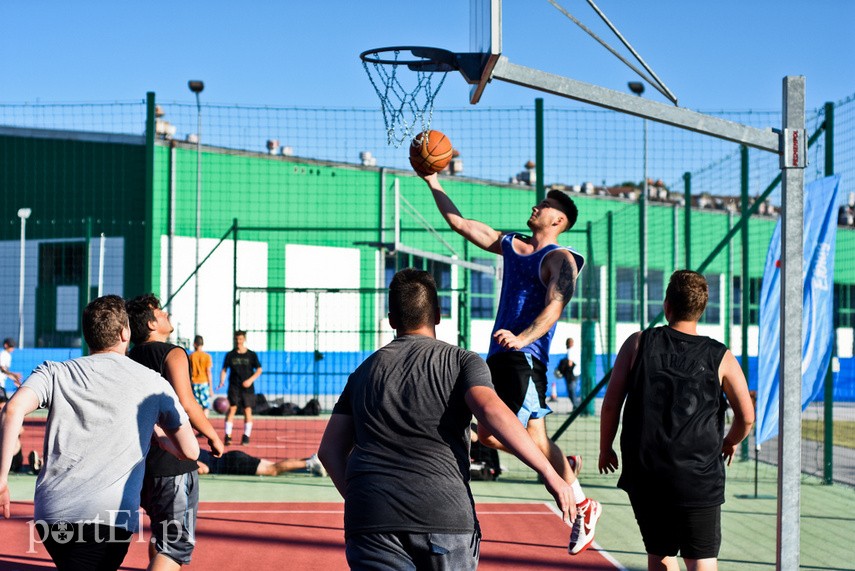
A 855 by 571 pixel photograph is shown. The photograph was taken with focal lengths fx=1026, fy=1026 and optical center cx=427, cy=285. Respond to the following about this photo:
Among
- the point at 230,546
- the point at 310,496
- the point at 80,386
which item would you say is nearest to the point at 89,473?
the point at 80,386

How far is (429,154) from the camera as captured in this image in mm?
6828

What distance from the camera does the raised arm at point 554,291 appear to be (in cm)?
583

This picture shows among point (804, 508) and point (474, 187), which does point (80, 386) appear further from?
point (474, 187)

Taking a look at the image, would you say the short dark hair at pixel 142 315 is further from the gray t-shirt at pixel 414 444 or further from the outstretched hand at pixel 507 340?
the gray t-shirt at pixel 414 444

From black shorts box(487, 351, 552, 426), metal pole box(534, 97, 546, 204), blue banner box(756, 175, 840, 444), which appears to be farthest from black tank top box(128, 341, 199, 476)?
metal pole box(534, 97, 546, 204)

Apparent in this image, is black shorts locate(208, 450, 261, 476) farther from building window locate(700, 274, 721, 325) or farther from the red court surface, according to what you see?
building window locate(700, 274, 721, 325)

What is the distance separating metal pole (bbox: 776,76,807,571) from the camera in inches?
183

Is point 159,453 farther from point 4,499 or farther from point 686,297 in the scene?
point 686,297

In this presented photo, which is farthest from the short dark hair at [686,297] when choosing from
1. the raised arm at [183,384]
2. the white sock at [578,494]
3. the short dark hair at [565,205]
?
the raised arm at [183,384]

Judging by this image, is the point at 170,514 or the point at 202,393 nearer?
the point at 170,514

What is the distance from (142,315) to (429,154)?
7.15ft

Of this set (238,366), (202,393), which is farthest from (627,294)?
(238,366)

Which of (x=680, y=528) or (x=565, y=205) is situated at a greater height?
(x=565, y=205)

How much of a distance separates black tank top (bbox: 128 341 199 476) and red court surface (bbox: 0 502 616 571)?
193 centimetres
